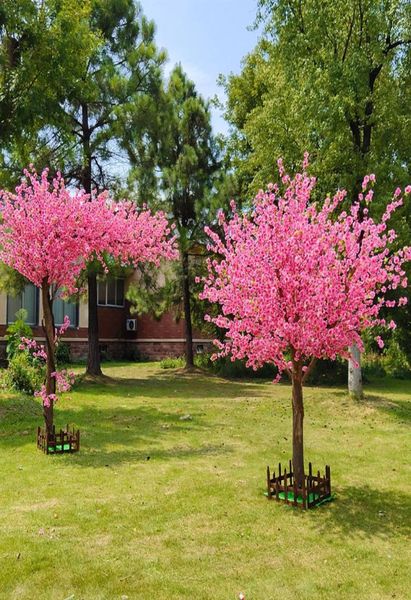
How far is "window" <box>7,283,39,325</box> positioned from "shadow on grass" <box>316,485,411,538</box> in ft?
71.4

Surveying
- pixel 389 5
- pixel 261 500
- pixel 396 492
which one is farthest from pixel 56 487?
pixel 389 5

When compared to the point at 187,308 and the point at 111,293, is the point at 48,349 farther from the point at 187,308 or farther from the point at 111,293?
the point at 111,293

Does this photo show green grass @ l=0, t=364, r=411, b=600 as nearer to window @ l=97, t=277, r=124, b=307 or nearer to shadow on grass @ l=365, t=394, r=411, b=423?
shadow on grass @ l=365, t=394, r=411, b=423

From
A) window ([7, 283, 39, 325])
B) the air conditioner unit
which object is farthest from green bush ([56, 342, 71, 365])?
the air conditioner unit

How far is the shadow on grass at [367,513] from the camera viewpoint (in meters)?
5.96

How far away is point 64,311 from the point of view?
2850 cm

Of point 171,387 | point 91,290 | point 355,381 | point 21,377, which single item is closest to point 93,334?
point 91,290

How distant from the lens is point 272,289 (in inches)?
259

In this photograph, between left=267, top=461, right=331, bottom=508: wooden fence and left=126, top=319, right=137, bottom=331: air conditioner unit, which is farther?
left=126, top=319, right=137, bottom=331: air conditioner unit

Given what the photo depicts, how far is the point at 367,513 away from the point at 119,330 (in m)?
27.2

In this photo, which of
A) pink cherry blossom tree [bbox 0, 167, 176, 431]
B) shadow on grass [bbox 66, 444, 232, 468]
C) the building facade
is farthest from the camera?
the building facade

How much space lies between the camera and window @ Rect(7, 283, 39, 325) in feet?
85.6

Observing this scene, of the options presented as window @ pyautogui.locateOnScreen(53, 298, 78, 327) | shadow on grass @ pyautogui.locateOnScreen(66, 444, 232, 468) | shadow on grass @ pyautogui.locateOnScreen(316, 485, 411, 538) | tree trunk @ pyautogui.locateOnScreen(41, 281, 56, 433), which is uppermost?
window @ pyautogui.locateOnScreen(53, 298, 78, 327)

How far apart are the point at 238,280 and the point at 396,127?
996 cm
